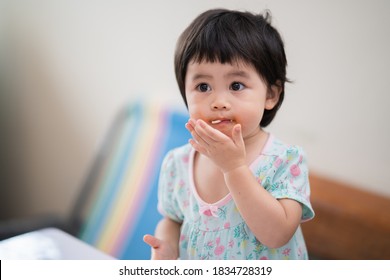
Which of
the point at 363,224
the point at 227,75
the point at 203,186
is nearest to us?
the point at 227,75

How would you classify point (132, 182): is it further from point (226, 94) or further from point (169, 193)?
point (226, 94)

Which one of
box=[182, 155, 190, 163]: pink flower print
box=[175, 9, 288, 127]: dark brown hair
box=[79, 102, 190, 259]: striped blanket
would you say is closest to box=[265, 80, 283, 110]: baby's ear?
box=[175, 9, 288, 127]: dark brown hair

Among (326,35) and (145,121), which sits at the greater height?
(326,35)

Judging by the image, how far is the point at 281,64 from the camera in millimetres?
551

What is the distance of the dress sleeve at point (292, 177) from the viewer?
0.55 metres

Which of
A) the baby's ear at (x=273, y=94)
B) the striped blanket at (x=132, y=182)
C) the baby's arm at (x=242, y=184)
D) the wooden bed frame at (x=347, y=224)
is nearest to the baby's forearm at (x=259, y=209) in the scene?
the baby's arm at (x=242, y=184)

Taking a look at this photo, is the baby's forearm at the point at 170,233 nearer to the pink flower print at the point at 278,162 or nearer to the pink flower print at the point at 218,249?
the pink flower print at the point at 218,249

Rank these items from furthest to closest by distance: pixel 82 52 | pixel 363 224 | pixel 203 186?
pixel 82 52
pixel 363 224
pixel 203 186

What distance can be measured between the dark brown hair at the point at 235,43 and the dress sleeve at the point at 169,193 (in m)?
0.17

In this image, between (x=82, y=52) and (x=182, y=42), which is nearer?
(x=182, y=42)

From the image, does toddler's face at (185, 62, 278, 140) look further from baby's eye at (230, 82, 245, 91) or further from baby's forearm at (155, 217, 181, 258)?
baby's forearm at (155, 217, 181, 258)

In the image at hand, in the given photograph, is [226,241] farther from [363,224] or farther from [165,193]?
[363,224]
